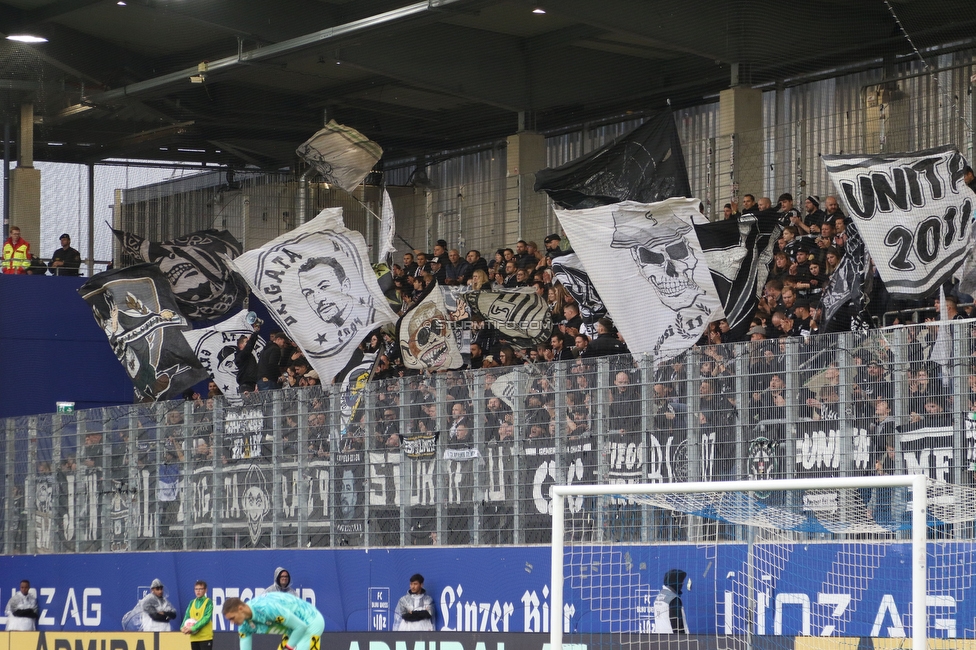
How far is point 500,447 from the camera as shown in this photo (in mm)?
15094

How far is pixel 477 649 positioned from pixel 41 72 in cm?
1772

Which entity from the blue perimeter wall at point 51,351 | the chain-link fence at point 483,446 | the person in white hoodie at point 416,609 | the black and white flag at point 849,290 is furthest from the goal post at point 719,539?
the blue perimeter wall at point 51,351

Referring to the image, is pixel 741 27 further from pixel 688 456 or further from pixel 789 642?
pixel 789 642

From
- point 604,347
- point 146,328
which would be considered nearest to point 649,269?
point 604,347

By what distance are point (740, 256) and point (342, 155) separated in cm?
842

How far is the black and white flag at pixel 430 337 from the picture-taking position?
19.2 m

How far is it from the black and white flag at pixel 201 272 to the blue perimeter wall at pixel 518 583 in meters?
5.50

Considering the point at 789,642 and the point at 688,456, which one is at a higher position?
the point at 688,456

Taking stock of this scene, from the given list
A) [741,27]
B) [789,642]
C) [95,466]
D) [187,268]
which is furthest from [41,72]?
[789,642]

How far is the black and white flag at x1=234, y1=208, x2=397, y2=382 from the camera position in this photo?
18.8 metres

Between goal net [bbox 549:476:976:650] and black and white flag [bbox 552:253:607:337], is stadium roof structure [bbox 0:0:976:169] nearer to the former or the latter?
black and white flag [bbox 552:253:607:337]

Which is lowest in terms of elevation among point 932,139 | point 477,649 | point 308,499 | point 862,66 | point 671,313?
point 477,649

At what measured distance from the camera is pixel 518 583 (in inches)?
572

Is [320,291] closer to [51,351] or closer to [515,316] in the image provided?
[515,316]
